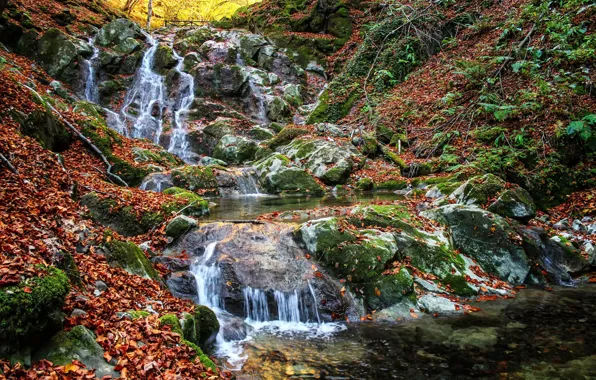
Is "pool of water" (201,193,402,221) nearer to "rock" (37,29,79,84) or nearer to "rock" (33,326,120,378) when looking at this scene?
"rock" (33,326,120,378)

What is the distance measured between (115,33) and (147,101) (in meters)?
6.25

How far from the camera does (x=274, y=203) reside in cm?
1149

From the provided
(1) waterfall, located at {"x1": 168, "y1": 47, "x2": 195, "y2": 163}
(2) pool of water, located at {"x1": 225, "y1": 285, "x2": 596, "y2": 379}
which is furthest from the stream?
(1) waterfall, located at {"x1": 168, "y1": 47, "x2": 195, "y2": 163}

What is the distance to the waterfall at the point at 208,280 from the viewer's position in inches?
241

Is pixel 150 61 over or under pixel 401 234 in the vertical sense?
over

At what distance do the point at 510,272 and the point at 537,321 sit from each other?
6.25 ft

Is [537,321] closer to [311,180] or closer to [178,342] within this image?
[178,342]

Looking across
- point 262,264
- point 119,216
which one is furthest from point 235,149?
point 262,264

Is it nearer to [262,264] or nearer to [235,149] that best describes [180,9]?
[235,149]

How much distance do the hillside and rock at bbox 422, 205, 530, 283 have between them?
42mm

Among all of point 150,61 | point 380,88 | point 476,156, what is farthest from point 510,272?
point 150,61

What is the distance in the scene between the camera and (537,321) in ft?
17.5

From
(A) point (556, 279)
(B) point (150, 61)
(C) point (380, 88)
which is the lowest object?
(A) point (556, 279)

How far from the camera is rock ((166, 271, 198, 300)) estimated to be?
19.9 feet
